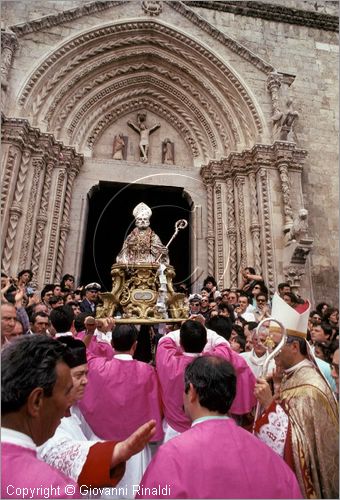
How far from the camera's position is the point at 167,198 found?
12789mm

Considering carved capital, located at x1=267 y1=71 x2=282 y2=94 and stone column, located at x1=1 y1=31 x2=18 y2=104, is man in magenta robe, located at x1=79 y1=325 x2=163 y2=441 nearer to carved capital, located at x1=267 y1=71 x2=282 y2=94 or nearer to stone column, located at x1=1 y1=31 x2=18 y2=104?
stone column, located at x1=1 y1=31 x2=18 y2=104

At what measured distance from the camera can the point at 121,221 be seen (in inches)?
557

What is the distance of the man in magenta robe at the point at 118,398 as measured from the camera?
9.57ft

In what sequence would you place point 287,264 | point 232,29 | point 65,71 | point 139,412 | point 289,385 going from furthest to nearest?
1. point 232,29
2. point 65,71
3. point 287,264
4. point 139,412
5. point 289,385

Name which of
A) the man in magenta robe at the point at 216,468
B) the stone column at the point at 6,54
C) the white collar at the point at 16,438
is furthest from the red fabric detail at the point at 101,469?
the stone column at the point at 6,54

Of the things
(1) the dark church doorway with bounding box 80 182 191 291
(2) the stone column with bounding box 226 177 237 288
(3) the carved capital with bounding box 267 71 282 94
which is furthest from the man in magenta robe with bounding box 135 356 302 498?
(3) the carved capital with bounding box 267 71 282 94

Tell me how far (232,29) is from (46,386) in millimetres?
13863

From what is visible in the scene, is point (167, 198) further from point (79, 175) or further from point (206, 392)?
point (206, 392)

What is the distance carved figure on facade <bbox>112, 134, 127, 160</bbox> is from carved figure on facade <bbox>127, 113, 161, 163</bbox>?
52 centimetres

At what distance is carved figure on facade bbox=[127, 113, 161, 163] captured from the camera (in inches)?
460

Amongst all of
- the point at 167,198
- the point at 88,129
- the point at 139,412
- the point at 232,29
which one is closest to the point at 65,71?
the point at 88,129

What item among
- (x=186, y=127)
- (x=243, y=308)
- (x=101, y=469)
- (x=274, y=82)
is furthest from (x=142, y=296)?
(x=274, y=82)

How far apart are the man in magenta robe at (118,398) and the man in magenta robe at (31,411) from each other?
4.94 ft

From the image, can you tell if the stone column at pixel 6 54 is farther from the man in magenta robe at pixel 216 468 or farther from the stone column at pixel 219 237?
the man in magenta robe at pixel 216 468
